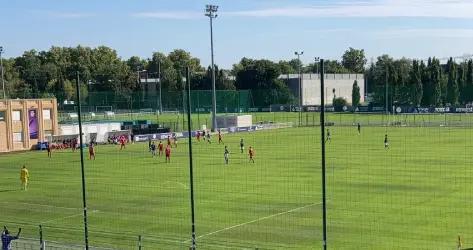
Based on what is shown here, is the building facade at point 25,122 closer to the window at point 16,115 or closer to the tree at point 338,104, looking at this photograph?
the window at point 16,115

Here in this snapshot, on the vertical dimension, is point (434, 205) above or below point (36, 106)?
below

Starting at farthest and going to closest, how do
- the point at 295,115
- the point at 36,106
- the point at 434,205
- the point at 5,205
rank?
the point at 295,115, the point at 36,106, the point at 5,205, the point at 434,205

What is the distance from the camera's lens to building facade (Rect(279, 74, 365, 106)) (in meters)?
134

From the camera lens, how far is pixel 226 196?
3262 cm

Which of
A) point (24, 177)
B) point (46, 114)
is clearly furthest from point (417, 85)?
point (24, 177)

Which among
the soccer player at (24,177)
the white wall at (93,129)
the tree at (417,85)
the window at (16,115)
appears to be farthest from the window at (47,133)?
the tree at (417,85)

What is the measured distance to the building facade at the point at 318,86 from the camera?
438 feet

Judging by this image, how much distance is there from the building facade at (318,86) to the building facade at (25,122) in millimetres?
69652

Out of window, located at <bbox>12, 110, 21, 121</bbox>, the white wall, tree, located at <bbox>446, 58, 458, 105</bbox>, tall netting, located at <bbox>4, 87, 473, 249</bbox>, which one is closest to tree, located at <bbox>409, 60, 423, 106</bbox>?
tree, located at <bbox>446, 58, 458, 105</bbox>

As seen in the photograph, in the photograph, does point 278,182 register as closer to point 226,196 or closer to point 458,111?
point 226,196

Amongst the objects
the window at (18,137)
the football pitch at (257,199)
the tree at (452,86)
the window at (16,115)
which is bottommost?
the football pitch at (257,199)

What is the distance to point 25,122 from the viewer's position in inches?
2571

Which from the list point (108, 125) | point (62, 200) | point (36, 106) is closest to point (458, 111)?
point (108, 125)

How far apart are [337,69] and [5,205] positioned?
505ft
